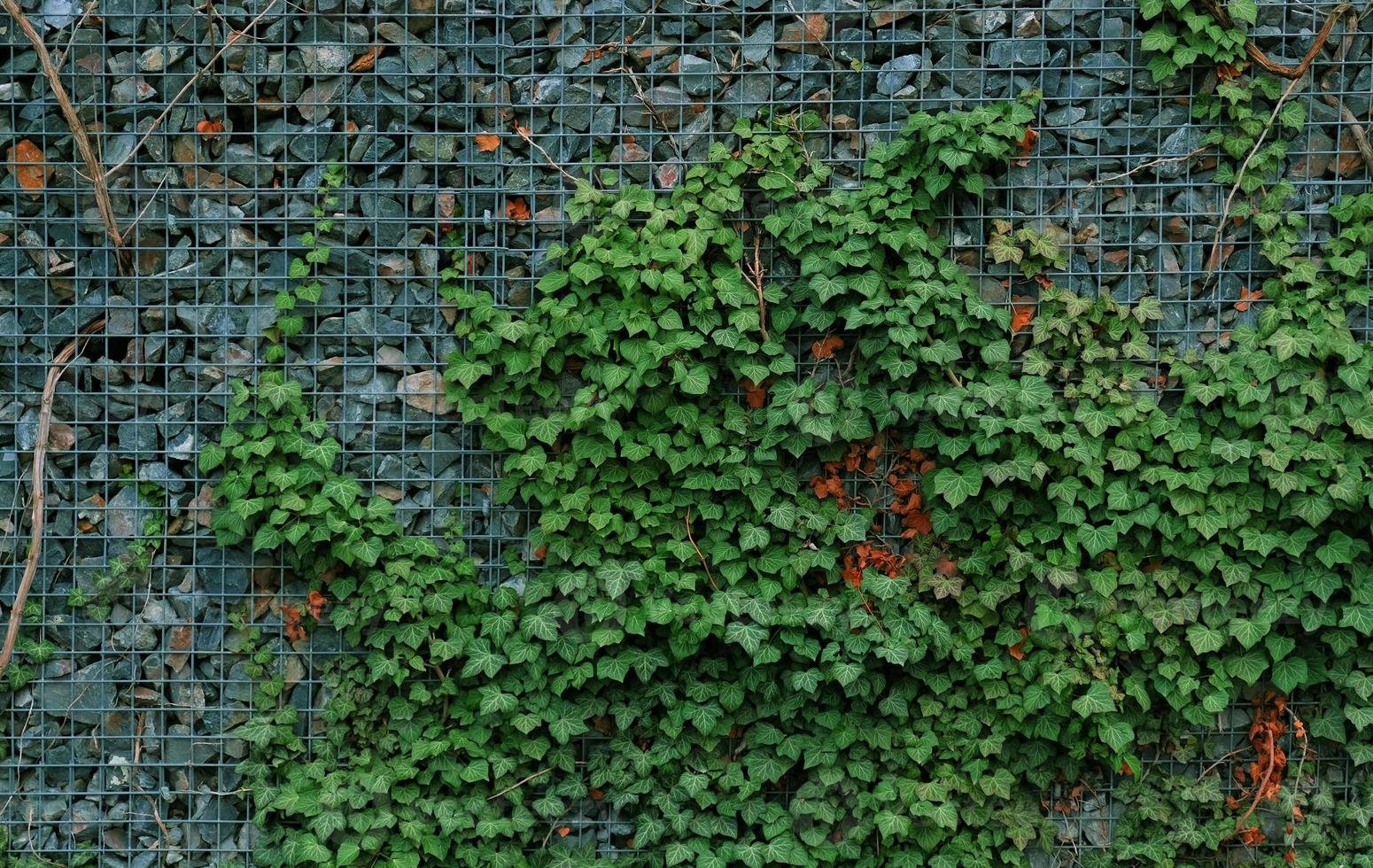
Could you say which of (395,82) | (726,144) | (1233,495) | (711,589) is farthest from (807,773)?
(395,82)

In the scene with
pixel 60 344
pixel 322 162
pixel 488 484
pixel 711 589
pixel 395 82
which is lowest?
pixel 711 589

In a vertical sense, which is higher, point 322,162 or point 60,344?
point 322,162

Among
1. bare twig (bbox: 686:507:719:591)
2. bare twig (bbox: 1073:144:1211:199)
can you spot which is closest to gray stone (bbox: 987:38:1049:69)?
bare twig (bbox: 1073:144:1211:199)

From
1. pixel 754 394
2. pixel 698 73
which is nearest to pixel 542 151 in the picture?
pixel 698 73

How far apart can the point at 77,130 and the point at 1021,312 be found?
3.06m

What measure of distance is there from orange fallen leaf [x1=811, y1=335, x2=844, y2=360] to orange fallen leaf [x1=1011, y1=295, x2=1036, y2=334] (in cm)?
57

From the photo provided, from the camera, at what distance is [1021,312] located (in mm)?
3605

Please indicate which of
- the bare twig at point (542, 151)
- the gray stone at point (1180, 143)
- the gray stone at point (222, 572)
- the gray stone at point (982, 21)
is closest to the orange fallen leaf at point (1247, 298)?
the gray stone at point (1180, 143)

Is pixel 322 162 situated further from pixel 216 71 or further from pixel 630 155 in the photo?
pixel 630 155

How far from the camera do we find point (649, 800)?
3.53m

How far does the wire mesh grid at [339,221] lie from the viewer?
11.7 feet

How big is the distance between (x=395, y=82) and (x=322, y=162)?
353 millimetres

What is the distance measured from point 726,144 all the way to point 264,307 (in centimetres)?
160

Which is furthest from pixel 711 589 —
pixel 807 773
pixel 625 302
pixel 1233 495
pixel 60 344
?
pixel 60 344
